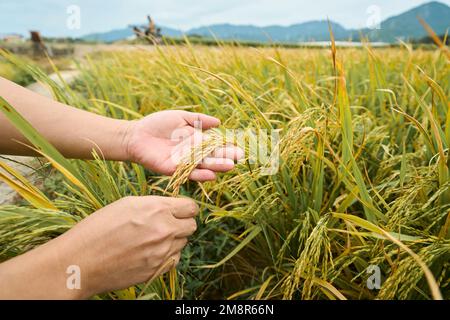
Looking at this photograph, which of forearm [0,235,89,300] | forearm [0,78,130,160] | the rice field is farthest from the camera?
forearm [0,78,130,160]

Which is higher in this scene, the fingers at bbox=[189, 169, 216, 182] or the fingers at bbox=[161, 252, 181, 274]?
the fingers at bbox=[189, 169, 216, 182]

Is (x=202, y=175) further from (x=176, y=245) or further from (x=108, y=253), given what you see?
(x=108, y=253)

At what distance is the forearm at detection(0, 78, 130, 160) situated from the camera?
1.05m

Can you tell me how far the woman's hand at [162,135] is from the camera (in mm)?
1088

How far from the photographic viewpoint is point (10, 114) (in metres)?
0.77

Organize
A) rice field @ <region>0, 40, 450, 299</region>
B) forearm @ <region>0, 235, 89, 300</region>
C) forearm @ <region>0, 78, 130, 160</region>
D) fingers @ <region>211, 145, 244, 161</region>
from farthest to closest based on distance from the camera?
forearm @ <region>0, 78, 130, 160</region>
fingers @ <region>211, 145, 244, 161</region>
rice field @ <region>0, 40, 450, 299</region>
forearm @ <region>0, 235, 89, 300</region>

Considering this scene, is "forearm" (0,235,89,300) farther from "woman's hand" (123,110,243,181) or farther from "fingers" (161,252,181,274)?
"woman's hand" (123,110,243,181)

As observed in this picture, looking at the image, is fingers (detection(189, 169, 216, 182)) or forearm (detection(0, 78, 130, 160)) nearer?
fingers (detection(189, 169, 216, 182))

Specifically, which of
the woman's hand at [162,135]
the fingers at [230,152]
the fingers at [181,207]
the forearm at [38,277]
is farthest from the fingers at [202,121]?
the forearm at [38,277]

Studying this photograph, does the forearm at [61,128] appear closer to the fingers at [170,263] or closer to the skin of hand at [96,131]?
the skin of hand at [96,131]

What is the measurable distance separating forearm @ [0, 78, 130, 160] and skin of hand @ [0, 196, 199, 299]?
39cm

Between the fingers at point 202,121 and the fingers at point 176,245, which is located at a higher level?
the fingers at point 202,121

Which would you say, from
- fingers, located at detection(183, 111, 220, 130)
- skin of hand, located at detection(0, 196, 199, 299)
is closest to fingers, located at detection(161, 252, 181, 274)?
skin of hand, located at detection(0, 196, 199, 299)

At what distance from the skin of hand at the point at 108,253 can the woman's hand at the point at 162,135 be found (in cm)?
30
